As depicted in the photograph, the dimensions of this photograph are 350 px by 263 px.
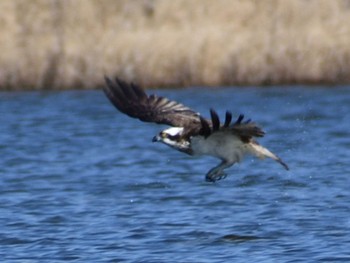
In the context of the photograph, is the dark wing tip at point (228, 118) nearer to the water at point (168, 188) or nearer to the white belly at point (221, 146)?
the white belly at point (221, 146)

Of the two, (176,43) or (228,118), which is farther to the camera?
(176,43)

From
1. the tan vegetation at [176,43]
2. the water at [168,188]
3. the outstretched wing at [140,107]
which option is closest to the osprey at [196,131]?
the outstretched wing at [140,107]

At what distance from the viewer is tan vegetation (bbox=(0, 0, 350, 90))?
21.0m

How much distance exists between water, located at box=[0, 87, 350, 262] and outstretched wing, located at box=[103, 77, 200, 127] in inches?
38.9

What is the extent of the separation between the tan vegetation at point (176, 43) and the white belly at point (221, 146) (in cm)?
1094

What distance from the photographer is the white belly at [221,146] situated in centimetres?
973

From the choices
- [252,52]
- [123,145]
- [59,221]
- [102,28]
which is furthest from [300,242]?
[102,28]

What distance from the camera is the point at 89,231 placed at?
1078 centimetres

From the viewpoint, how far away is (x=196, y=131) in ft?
31.9

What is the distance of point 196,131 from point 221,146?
245 mm

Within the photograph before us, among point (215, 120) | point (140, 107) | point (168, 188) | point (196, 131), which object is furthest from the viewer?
point (168, 188)

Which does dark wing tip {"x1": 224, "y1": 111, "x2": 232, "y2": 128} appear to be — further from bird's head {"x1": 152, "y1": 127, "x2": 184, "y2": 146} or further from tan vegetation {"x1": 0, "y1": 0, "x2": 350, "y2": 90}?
tan vegetation {"x1": 0, "y1": 0, "x2": 350, "y2": 90}

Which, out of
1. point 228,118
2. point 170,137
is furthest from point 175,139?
point 228,118

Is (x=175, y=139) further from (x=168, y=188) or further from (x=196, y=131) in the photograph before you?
(x=168, y=188)
